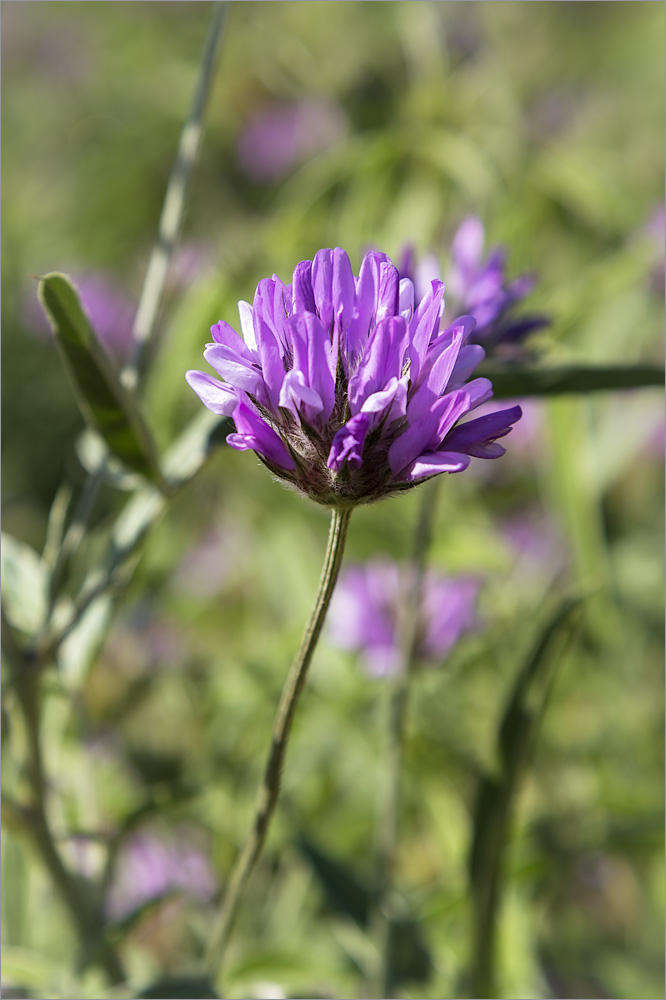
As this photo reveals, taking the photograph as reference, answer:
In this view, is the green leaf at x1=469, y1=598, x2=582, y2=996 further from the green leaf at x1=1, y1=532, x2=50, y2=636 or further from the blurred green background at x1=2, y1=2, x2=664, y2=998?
the green leaf at x1=1, y1=532, x2=50, y2=636

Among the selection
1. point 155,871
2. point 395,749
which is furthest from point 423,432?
point 155,871

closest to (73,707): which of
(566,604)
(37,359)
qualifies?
(566,604)

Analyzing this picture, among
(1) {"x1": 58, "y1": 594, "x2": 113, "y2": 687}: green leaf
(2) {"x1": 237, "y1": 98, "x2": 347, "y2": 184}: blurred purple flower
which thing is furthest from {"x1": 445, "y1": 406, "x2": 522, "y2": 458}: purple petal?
(2) {"x1": 237, "y1": 98, "x2": 347, "y2": 184}: blurred purple flower

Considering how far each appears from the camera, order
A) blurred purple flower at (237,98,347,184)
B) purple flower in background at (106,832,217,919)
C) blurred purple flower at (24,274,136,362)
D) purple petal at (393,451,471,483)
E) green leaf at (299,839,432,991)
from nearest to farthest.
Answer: purple petal at (393,451,471,483) < green leaf at (299,839,432,991) < purple flower in background at (106,832,217,919) < blurred purple flower at (24,274,136,362) < blurred purple flower at (237,98,347,184)

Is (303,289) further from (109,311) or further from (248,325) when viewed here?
(109,311)

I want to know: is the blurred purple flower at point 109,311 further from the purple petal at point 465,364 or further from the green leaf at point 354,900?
the purple petal at point 465,364

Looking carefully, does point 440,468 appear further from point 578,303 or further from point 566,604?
point 578,303
